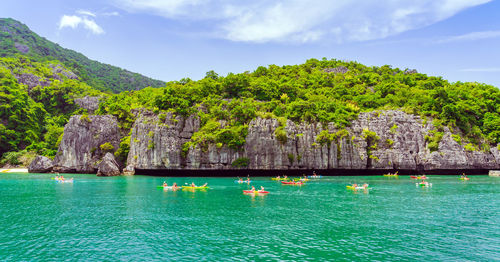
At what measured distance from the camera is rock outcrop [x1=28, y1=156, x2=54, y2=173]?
80688mm

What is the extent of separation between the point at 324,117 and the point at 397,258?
59507 mm

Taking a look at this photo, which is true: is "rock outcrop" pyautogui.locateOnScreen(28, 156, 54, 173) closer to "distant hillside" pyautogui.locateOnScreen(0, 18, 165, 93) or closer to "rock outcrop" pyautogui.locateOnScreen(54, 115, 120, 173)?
"rock outcrop" pyautogui.locateOnScreen(54, 115, 120, 173)

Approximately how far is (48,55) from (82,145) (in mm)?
129048

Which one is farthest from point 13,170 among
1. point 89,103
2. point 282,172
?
point 282,172

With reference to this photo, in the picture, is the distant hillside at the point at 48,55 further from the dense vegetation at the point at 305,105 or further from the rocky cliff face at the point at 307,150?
the rocky cliff face at the point at 307,150

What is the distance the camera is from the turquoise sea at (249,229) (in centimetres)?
1694

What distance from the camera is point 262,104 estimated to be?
80062mm

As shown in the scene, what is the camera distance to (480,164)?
73.0 metres

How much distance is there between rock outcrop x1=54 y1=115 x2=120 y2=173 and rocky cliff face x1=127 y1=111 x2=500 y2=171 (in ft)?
36.0

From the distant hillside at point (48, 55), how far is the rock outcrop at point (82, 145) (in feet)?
252

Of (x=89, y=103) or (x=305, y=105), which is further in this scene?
(x=89, y=103)

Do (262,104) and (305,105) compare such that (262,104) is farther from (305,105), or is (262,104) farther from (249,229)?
(249,229)

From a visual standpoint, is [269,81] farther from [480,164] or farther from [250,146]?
[480,164]

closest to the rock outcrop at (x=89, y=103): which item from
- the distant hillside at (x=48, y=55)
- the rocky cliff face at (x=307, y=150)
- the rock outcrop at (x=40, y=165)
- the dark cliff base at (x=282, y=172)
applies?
the rock outcrop at (x=40, y=165)
